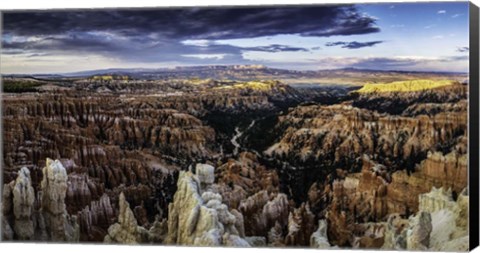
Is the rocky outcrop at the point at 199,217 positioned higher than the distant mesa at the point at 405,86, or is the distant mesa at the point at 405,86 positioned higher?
the distant mesa at the point at 405,86

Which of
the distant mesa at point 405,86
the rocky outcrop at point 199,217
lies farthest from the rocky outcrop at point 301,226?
the distant mesa at point 405,86

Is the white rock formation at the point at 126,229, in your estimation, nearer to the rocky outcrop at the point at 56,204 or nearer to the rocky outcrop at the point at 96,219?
the rocky outcrop at the point at 96,219

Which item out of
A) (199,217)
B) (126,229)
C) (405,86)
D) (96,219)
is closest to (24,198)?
(96,219)

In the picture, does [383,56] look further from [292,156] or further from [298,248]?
[298,248]

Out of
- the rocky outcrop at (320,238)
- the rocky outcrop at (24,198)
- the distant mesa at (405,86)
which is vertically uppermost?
the distant mesa at (405,86)

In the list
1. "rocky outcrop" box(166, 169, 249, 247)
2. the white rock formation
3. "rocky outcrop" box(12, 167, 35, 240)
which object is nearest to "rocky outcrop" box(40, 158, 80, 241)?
"rocky outcrop" box(12, 167, 35, 240)

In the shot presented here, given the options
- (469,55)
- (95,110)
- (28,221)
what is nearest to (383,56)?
(469,55)

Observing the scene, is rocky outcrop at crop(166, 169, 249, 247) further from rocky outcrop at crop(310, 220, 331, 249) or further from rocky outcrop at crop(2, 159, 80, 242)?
rocky outcrop at crop(2, 159, 80, 242)
